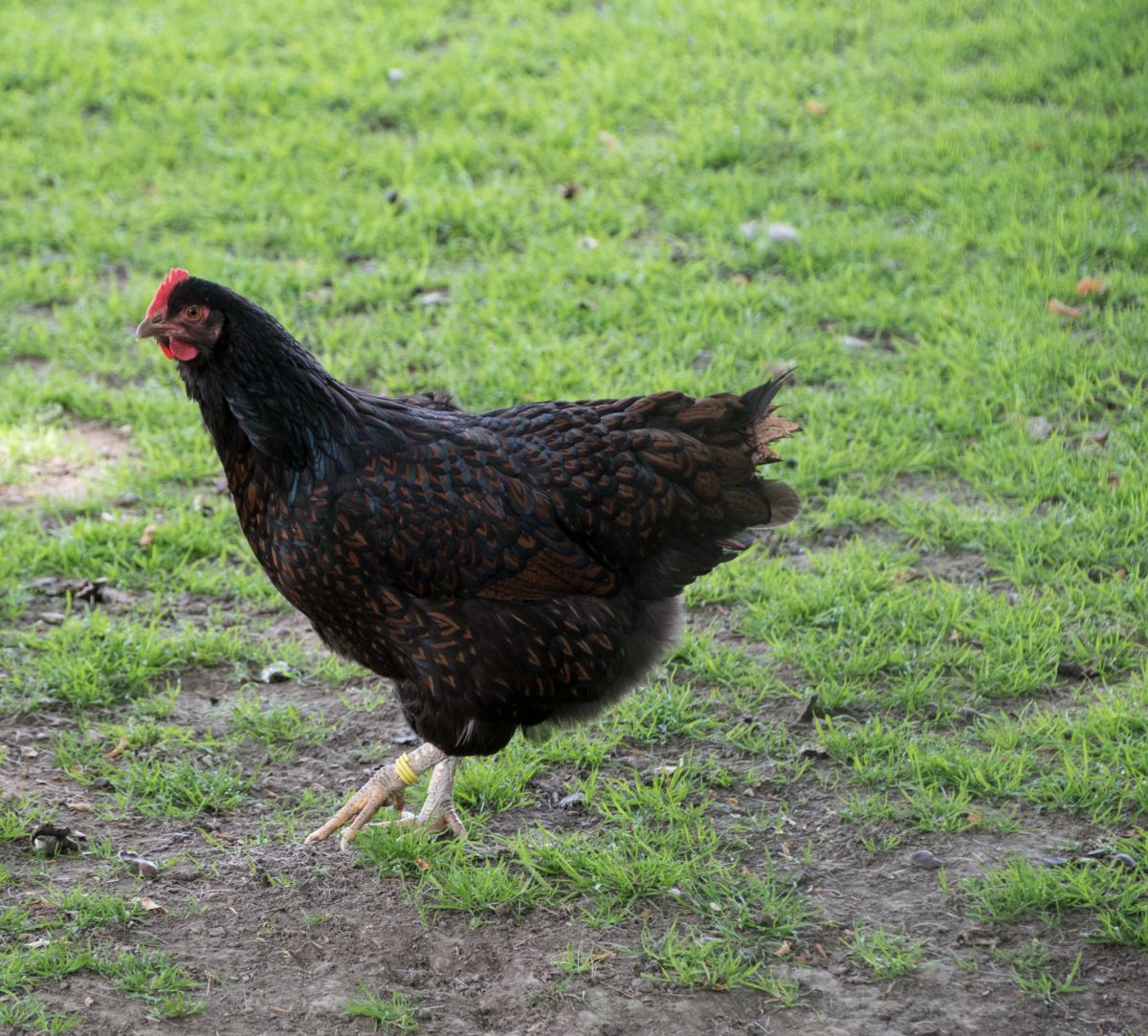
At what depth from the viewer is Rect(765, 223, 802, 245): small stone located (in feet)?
23.9

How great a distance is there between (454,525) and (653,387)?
8.44ft

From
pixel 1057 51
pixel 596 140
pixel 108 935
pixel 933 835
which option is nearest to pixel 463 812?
pixel 108 935

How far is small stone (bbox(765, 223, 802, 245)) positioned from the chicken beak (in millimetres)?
4361

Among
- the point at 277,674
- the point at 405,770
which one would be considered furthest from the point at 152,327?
the point at 277,674

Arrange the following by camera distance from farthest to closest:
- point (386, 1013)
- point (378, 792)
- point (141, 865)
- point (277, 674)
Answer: point (277, 674)
point (378, 792)
point (141, 865)
point (386, 1013)

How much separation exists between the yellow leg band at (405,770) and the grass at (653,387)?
7.8 inches

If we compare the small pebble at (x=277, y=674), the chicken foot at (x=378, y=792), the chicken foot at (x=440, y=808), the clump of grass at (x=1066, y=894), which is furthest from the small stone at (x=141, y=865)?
the clump of grass at (x=1066, y=894)

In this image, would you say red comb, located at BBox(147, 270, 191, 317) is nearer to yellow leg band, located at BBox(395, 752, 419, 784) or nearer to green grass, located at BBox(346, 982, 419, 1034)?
yellow leg band, located at BBox(395, 752, 419, 784)

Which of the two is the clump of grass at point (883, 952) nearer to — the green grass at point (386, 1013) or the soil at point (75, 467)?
the green grass at point (386, 1013)

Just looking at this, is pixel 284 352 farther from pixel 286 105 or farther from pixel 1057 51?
pixel 1057 51

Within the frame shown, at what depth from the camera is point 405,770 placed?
13.4ft

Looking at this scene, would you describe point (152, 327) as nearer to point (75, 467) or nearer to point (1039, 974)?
point (75, 467)

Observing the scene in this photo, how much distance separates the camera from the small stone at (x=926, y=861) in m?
3.95

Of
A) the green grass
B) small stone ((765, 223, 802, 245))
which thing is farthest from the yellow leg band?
small stone ((765, 223, 802, 245))
